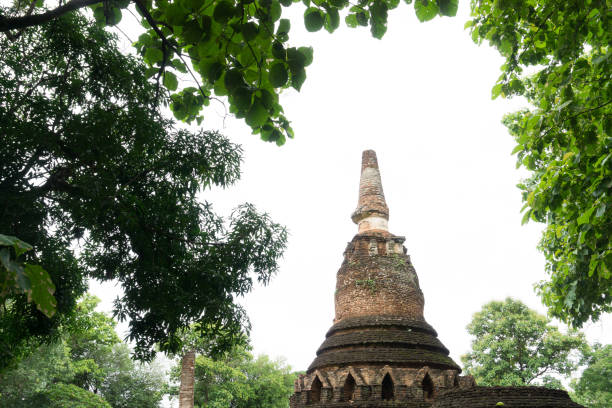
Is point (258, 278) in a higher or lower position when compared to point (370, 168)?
lower

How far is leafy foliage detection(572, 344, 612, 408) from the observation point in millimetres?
20312

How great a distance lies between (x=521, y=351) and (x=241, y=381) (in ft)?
51.6

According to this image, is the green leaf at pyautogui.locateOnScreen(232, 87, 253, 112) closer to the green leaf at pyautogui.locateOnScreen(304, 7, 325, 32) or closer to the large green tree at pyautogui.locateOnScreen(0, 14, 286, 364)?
the green leaf at pyautogui.locateOnScreen(304, 7, 325, 32)

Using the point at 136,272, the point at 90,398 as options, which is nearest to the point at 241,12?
the point at 136,272

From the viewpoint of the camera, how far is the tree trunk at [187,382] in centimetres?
1830

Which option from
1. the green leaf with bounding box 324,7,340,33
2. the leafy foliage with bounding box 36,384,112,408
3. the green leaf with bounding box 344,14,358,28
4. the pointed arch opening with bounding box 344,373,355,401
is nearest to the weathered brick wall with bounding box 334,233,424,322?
the pointed arch opening with bounding box 344,373,355,401

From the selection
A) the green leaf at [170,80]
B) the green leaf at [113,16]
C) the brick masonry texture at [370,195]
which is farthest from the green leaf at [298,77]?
the brick masonry texture at [370,195]

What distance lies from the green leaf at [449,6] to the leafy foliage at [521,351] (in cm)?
2283

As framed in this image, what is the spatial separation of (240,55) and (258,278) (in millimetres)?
5831

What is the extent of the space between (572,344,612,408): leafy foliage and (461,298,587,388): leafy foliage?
77cm

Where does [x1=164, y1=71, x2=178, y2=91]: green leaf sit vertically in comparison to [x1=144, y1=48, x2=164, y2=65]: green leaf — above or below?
below

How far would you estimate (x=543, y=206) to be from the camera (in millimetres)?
5281

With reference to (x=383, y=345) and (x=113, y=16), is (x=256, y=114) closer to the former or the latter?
(x=113, y=16)

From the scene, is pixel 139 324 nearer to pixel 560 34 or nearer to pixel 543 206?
pixel 543 206
